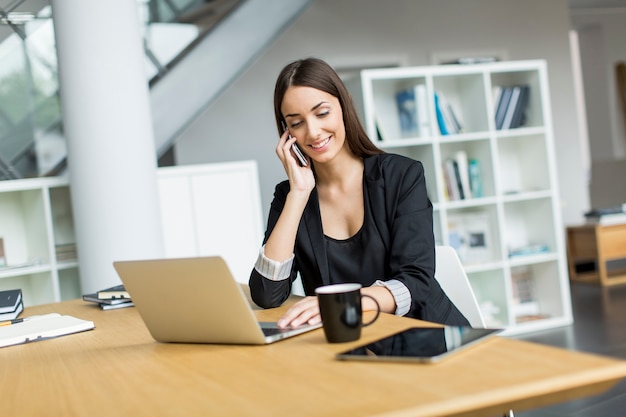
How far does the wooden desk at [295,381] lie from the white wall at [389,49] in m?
5.35

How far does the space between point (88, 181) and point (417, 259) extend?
2.43 meters

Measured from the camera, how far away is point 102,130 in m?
3.88

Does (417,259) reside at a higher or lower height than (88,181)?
lower

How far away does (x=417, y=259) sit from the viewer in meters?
1.92

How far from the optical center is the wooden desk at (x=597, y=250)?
7293mm

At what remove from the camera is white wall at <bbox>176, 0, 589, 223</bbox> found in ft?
22.2

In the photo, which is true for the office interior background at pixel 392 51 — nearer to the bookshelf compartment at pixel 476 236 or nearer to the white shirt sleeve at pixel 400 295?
the bookshelf compartment at pixel 476 236

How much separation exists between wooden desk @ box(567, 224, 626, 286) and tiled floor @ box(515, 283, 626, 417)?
0.57 feet

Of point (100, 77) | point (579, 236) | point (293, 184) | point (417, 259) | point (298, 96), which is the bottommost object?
point (579, 236)

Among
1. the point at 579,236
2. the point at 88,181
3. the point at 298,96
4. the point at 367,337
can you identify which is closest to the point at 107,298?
the point at 298,96

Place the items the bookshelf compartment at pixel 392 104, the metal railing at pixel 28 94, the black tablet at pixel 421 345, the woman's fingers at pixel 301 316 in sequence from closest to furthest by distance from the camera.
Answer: the black tablet at pixel 421 345
the woman's fingers at pixel 301 316
the metal railing at pixel 28 94
the bookshelf compartment at pixel 392 104

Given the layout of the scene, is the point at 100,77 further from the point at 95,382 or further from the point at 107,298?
the point at 95,382

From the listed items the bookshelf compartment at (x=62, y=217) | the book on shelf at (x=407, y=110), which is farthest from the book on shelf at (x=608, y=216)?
the bookshelf compartment at (x=62, y=217)

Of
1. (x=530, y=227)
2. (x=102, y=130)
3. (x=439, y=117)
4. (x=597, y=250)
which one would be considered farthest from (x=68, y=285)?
(x=597, y=250)
